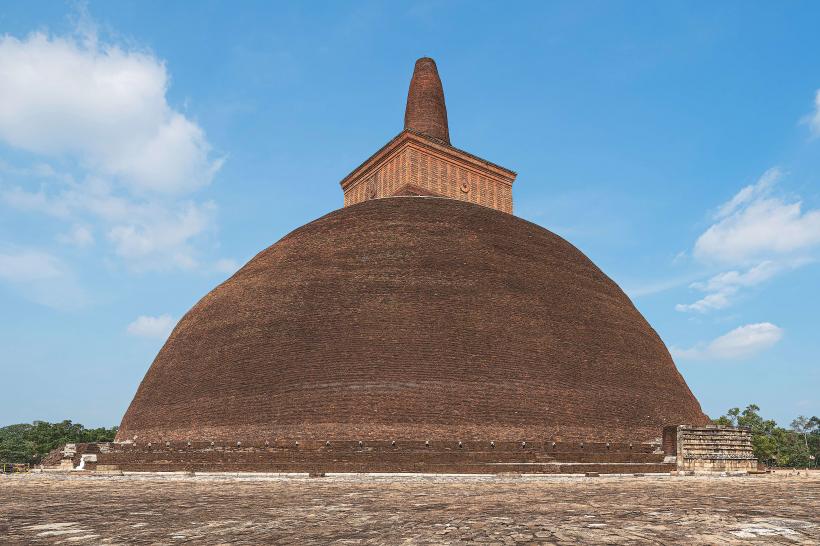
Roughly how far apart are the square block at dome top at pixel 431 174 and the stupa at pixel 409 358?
3.94 meters

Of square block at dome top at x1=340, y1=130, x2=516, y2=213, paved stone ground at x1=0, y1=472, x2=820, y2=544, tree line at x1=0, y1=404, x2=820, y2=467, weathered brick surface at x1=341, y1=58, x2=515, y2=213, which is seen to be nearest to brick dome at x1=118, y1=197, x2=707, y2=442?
square block at dome top at x1=340, y1=130, x2=516, y2=213

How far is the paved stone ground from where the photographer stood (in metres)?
4.77

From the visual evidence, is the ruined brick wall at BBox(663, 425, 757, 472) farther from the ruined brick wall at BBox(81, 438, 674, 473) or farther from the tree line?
the tree line

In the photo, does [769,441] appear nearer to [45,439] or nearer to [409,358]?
[409,358]

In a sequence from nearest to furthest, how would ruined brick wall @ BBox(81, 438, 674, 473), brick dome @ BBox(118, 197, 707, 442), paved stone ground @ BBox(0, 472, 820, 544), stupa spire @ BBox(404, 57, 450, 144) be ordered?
1. paved stone ground @ BBox(0, 472, 820, 544)
2. ruined brick wall @ BBox(81, 438, 674, 473)
3. brick dome @ BBox(118, 197, 707, 442)
4. stupa spire @ BBox(404, 57, 450, 144)

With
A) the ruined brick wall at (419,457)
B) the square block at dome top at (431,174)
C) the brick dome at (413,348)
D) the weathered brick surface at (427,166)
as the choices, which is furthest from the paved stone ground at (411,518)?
the weathered brick surface at (427,166)

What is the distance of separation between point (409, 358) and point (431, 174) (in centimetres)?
1271

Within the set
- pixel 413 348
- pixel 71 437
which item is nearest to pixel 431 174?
A: pixel 413 348

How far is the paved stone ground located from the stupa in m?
6.33

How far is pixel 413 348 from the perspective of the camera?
1672 centimetres

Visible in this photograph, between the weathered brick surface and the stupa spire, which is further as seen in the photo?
the stupa spire

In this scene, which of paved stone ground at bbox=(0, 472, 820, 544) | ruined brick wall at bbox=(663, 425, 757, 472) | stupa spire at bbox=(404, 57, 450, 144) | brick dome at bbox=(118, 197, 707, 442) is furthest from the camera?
stupa spire at bbox=(404, 57, 450, 144)

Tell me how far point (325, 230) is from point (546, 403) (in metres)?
10.1

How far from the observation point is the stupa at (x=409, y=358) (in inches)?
617
